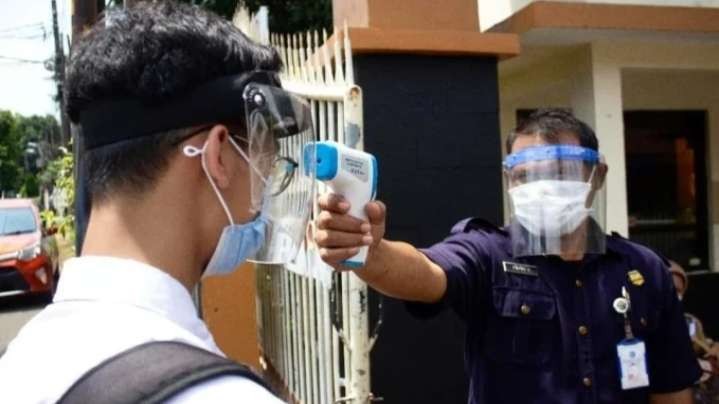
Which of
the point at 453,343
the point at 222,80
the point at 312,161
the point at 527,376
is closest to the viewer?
the point at 222,80

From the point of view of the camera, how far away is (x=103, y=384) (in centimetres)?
89

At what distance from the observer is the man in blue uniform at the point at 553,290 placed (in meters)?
2.12

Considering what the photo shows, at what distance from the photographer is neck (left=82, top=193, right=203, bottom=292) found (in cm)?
113

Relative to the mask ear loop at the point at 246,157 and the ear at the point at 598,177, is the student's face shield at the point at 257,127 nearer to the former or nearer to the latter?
the mask ear loop at the point at 246,157

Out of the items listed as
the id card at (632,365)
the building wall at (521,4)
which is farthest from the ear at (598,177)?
the building wall at (521,4)

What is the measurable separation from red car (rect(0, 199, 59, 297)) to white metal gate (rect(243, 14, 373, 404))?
23.7 ft

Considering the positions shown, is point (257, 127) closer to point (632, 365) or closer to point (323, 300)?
point (632, 365)

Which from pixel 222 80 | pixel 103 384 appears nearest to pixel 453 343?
pixel 222 80

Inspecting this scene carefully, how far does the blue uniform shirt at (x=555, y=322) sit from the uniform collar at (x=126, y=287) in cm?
111

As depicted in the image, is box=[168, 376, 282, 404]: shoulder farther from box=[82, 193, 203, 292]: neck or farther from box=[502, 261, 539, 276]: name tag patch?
box=[502, 261, 539, 276]: name tag patch

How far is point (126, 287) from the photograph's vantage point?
107cm

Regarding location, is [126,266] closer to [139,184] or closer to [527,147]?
[139,184]

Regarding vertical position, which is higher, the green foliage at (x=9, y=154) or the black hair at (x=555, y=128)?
the green foliage at (x=9, y=154)

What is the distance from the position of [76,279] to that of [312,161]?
578 mm
